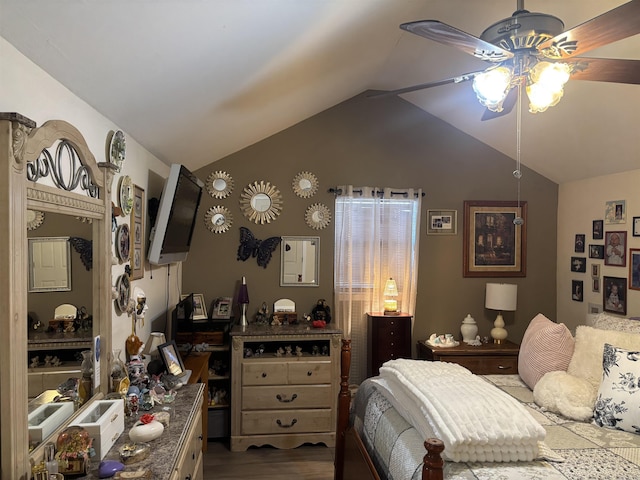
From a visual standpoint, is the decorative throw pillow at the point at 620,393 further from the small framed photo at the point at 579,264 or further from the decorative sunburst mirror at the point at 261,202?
the decorative sunburst mirror at the point at 261,202

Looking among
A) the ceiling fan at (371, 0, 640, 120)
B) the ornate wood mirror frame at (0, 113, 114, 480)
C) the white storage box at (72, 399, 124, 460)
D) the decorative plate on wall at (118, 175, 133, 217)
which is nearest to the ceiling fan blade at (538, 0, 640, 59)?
the ceiling fan at (371, 0, 640, 120)

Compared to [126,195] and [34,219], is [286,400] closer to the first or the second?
[126,195]

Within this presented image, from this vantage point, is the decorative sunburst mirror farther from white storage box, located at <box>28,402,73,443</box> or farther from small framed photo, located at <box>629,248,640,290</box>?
small framed photo, located at <box>629,248,640,290</box>

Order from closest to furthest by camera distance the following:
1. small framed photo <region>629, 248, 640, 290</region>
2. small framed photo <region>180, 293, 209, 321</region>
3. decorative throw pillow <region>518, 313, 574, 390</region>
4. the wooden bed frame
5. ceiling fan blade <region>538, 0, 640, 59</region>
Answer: ceiling fan blade <region>538, 0, 640, 59</region> → the wooden bed frame → decorative throw pillow <region>518, 313, 574, 390</region> → small framed photo <region>629, 248, 640, 290</region> → small framed photo <region>180, 293, 209, 321</region>

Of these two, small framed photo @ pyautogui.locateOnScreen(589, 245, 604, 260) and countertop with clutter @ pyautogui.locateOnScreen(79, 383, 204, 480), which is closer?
countertop with clutter @ pyautogui.locateOnScreen(79, 383, 204, 480)

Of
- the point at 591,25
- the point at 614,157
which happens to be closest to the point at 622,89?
the point at 614,157

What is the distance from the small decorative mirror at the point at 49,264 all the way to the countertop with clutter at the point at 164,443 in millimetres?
610

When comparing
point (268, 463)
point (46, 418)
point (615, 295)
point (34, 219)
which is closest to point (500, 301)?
point (615, 295)

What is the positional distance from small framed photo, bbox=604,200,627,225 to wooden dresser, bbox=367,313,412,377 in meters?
1.89

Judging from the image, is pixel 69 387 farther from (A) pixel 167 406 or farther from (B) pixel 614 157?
(B) pixel 614 157

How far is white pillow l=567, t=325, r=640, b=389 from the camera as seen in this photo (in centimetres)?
231

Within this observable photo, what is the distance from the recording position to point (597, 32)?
1540 mm

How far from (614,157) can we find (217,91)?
3.07 m

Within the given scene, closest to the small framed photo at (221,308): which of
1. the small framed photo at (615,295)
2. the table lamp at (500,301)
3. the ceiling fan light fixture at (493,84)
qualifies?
the table lamp at (500,301)
